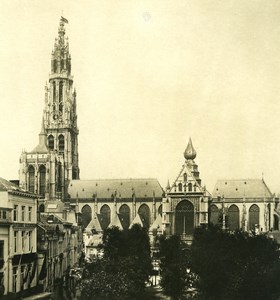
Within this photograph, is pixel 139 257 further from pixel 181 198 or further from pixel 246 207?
pixel 246 207

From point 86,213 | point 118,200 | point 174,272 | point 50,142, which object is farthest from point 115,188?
point 174,272

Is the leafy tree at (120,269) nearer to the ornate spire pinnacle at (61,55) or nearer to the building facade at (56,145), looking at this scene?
the building facade at (56,145)

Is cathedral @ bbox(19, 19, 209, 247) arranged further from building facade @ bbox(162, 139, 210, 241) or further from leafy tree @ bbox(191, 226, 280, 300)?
leafy tree @ bbox(191, 226, 280, 300)

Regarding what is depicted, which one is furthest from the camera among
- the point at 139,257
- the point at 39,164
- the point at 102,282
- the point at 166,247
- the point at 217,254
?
the point at 39,164

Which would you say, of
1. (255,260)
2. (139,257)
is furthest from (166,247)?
(255,260)

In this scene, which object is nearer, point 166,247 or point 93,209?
point 166,247

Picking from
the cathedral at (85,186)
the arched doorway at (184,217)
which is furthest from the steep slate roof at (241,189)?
the arched doorway at (184,217)

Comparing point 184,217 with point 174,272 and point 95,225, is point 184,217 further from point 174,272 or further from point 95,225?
point 174,272
